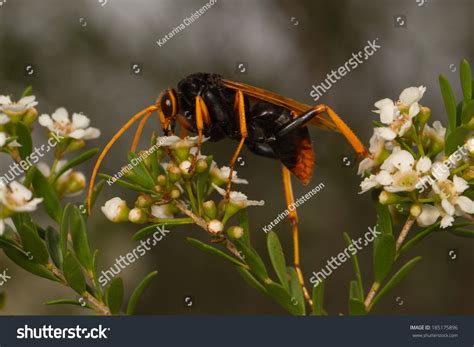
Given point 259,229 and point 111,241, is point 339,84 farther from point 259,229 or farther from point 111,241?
point 111,241

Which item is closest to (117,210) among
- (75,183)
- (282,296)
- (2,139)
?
(75,183)

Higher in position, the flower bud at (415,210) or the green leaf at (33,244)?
the green leaf at (33,244)

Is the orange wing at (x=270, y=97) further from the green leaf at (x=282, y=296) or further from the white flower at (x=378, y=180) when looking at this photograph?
the green leaf at (x=282, y=296)

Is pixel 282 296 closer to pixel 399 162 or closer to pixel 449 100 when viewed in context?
pixel 399 162

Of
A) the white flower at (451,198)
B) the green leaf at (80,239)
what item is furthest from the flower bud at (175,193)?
the white flower at (451,198)

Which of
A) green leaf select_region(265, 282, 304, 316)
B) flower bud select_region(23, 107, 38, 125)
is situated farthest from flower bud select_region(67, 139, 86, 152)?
green leaf select_region(265, 282, 304, 316)
